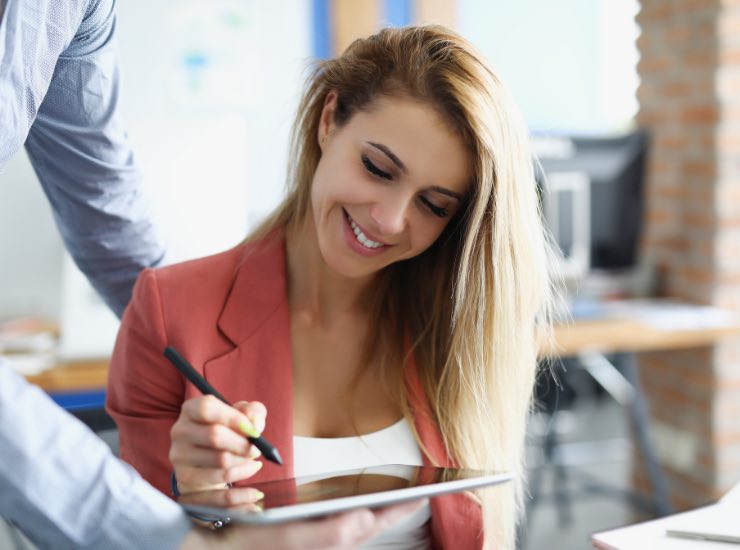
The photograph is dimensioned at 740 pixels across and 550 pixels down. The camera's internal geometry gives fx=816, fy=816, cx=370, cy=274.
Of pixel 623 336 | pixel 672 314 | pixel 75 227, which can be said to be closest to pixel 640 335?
pixel 623 336

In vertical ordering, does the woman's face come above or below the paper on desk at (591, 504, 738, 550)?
above

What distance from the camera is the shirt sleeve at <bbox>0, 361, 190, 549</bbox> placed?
0.69 m

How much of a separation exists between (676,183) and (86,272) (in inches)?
96.3

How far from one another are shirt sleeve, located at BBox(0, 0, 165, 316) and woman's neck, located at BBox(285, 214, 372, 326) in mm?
264

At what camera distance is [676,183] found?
10.4 ft

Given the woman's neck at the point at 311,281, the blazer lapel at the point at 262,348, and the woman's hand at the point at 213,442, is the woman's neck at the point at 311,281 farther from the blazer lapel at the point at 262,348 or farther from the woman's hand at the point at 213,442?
the woman's hand at the point at 213,442

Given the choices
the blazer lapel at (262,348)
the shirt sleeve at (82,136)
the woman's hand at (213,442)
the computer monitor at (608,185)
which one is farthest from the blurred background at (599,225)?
the woman's hand at (213,442)

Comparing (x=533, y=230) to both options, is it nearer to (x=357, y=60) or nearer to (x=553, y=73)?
(x=357, y=60)

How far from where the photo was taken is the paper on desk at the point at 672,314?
2.76 m

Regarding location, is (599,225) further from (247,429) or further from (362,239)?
(247,429)

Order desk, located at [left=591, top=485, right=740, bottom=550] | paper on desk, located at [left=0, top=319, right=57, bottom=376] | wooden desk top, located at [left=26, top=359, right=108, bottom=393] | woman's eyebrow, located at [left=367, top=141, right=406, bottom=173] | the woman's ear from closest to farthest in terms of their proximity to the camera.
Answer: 1. desk, located at [left=591, top=485, right=740, bottom=550]
2. woman's eyebrow, located at [left=367, top=141, right=406, bottom=173]
3. the woman's ear
4. wooden desk top, located at [left=26, top=359, right=108, bottom=393]
5. paper on desk, located at [left=0, top=319, right=57, bottom=376]

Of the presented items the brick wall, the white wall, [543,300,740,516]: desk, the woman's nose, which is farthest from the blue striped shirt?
the white wall

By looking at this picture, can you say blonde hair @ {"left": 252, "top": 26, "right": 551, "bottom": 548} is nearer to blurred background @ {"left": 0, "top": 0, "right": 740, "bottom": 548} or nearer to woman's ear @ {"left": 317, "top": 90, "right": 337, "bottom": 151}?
woman's ear @ {"left": 317, "top": 90, "right": 337, "bottom": 151}

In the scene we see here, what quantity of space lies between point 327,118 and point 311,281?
0.28 meters
